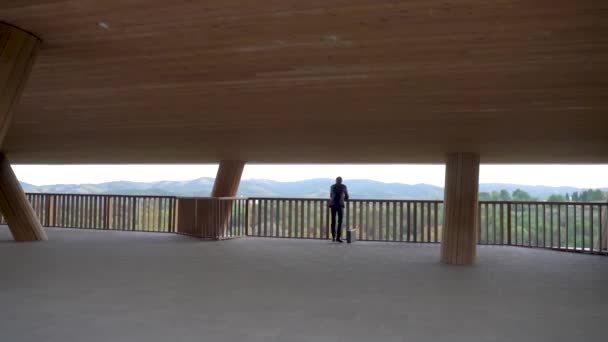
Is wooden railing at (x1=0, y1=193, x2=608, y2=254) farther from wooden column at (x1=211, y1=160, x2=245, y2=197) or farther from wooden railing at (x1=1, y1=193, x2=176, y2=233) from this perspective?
wooden column at (x1=211, y1=160, x2=245, y2=197)

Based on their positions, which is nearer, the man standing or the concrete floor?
the concrete floor

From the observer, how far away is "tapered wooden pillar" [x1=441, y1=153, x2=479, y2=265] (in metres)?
7.75

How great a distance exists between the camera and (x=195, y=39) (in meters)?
4.00

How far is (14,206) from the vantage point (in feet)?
31.9

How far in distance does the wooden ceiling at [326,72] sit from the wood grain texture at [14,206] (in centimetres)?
226

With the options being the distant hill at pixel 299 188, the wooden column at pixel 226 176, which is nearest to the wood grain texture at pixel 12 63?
the wooden column at pixel 226 176

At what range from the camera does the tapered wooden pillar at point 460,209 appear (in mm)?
7754

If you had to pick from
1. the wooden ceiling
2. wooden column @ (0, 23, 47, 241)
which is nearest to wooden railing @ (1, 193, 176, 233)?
the wooden ceiling

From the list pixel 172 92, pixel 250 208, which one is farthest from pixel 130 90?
pixel 250 208

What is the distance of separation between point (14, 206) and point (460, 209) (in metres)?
9.05

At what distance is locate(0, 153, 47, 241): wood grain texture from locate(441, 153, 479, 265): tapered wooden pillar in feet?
28.0

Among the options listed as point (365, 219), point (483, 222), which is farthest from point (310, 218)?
point (483, 222)

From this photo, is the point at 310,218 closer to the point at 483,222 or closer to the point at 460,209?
the point at 483,222

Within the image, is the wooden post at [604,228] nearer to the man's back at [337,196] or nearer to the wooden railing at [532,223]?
the wooden railing at [532,223]
